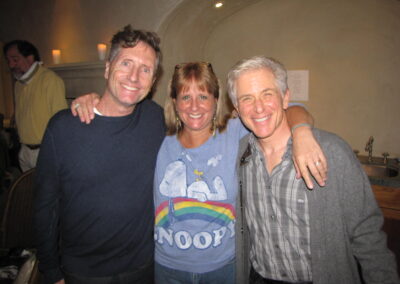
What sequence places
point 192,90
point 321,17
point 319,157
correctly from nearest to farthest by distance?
point 319,157 < point 192,90 < point 321,17

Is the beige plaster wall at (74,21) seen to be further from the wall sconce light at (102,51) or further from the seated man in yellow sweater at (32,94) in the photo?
the seated man in yellow sweater at (32,94)

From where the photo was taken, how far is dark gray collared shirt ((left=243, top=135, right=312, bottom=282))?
1.11 meters

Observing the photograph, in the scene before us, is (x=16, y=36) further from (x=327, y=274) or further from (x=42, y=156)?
(x=327, y=274)

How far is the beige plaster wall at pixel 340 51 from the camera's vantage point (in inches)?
113

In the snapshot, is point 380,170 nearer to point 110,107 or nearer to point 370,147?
point 370,147

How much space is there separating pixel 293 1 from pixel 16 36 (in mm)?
5003

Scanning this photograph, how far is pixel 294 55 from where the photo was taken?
130 inches

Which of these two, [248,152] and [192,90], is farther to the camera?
[192,90]

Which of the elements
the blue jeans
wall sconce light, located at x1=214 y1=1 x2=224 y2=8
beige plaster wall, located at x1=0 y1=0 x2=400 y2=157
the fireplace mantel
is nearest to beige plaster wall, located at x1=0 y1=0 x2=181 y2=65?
beige plaster wall, located at x1=0 y1=0 x2=400 y2=157

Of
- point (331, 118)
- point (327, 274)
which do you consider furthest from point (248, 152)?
point (331, 118)

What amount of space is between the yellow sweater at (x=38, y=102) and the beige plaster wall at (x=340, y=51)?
1.32m

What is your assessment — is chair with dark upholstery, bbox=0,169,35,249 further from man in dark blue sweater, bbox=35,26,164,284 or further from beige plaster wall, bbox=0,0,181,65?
beige plaster wall, bbox=0,0,181,65

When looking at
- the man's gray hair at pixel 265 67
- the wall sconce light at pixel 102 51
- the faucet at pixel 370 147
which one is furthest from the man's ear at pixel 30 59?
the faucet at pixel 370 147

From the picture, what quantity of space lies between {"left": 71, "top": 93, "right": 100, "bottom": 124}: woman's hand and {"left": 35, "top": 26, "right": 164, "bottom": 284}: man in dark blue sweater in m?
0.03
